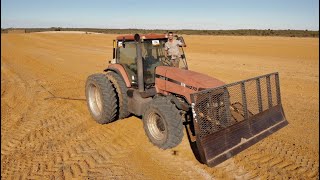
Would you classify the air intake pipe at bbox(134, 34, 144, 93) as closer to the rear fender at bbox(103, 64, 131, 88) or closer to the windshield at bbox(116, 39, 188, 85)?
the windshield at bbox(116, 39, 188, 85)

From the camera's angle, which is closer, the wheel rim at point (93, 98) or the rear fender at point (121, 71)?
the rear fender at point (121, 71)

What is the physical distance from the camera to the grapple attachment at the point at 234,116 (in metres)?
4.65

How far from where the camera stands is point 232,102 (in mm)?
5570

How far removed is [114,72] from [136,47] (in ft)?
3.73

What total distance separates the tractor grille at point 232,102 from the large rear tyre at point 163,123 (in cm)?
46

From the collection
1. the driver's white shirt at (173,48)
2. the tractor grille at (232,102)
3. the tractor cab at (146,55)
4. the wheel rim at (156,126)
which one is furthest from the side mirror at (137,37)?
the tractor grille at (232,102)

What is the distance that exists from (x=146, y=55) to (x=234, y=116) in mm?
2143

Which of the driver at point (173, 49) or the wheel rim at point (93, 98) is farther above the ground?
the driver at point (173, 49)

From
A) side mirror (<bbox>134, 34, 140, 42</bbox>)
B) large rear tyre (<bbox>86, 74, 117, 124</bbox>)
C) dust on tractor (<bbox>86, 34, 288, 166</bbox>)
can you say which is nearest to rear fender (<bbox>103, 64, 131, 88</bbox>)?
→ dust on tractor (<bbox>86, 34, 288, 166</bbox>)

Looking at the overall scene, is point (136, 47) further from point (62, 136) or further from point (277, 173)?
point (277, 173)

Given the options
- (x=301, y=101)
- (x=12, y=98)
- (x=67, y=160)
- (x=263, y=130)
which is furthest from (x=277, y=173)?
(x=12, y=98)

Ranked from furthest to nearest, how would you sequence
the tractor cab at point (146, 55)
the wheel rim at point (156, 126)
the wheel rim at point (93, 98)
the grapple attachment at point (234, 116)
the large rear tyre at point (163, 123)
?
1. the wheel rim at point (93, 98)
2. the tractor cab at point (146, 55)
3. the wheel rim at point (156, 126)
4. the large rear tyre at point (163, 123)
5. the grapple attachment at point (234, 116)

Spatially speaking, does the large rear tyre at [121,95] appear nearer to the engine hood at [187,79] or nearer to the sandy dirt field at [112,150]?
the sandy dirt field at [112,150]

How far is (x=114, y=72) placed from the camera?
22.6 ft
